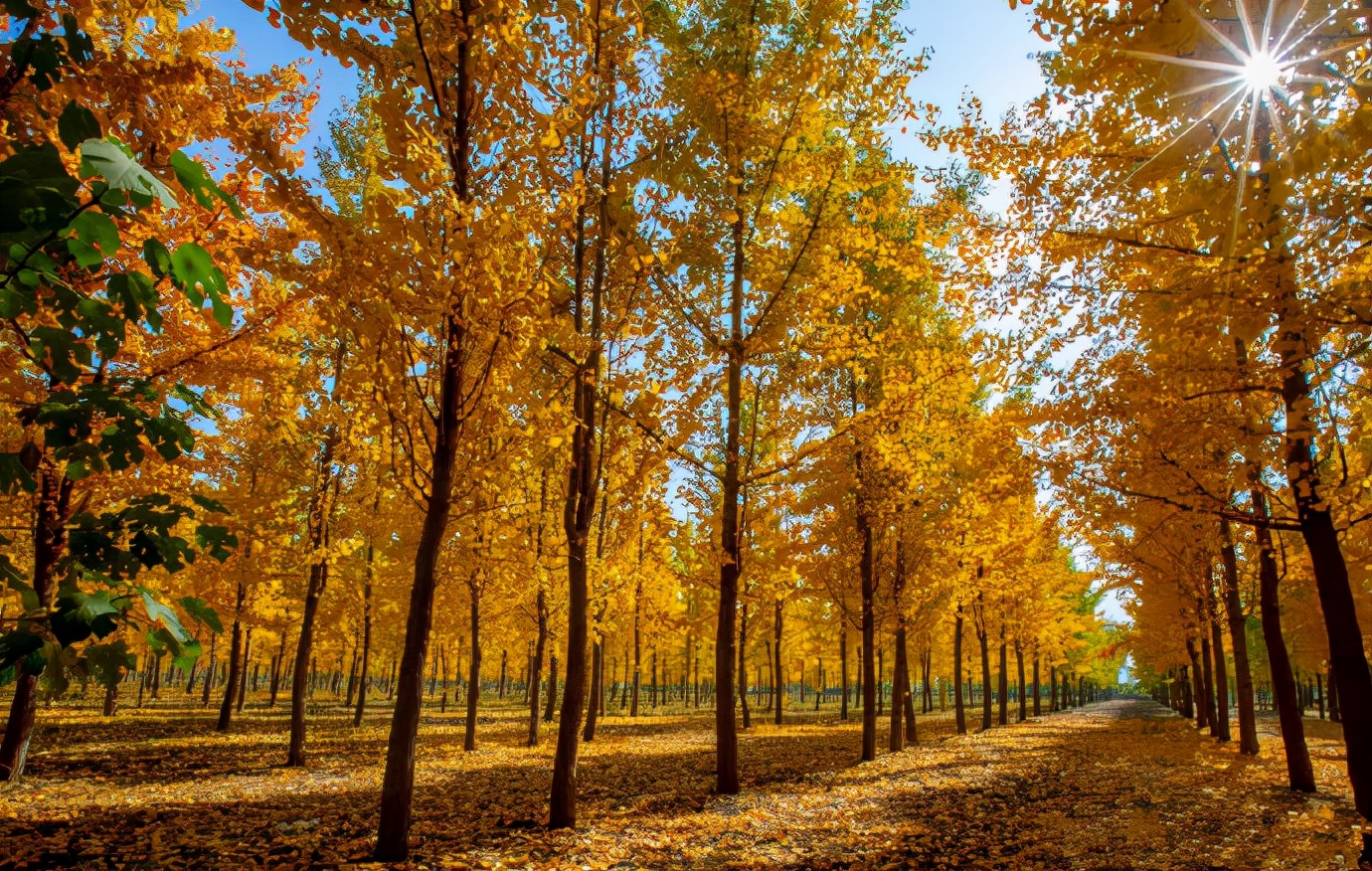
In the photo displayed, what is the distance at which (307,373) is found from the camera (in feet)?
44.1

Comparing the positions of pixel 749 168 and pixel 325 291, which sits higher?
pixel 749 168

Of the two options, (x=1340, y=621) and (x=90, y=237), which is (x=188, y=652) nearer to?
(x=90, y=237)

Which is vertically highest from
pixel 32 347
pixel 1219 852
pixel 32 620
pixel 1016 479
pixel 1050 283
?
pixel 1050 283

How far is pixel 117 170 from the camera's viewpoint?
1318 mm

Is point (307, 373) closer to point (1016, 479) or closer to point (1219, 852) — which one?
point (1016, 479)

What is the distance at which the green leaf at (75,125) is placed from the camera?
145 centimetres

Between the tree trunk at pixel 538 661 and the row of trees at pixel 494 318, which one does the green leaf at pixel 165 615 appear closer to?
the row of trees at pixel 494 318

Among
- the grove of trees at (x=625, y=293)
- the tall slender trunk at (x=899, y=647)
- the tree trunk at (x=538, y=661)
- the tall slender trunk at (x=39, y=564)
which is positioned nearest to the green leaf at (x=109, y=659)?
the grove of trees at (x=625, y=293)

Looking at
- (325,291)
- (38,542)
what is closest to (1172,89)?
(325,291)

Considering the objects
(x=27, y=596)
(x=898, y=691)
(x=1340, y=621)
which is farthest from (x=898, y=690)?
(x=27, y=596)

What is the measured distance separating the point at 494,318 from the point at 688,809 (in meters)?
5.84

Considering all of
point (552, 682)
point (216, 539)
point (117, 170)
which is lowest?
point (552, 682)

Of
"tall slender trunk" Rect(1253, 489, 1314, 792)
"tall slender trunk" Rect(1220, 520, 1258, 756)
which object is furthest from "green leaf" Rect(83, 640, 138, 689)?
"tall slender trunk" Rect(1220, 520, 1258, 756)

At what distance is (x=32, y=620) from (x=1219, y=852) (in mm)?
8024
